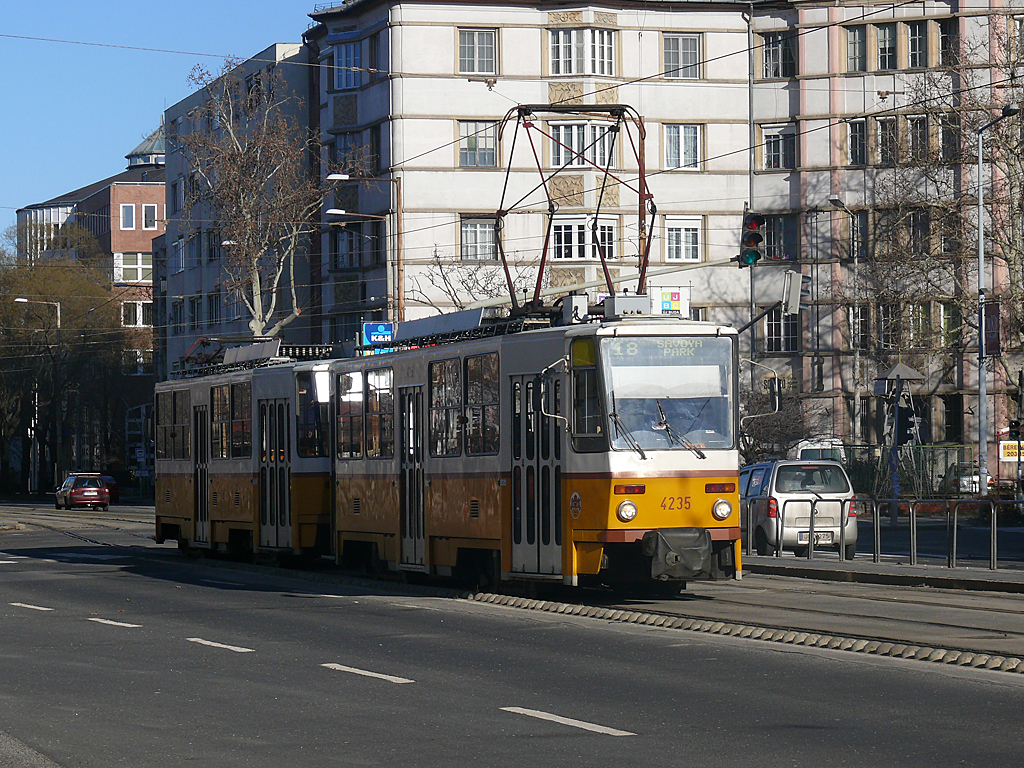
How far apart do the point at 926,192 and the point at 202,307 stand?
34894 mm

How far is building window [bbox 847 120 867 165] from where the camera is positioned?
56.8 m

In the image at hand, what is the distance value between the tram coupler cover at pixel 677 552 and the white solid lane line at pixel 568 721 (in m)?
6.39

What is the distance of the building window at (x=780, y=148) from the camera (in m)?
57.8

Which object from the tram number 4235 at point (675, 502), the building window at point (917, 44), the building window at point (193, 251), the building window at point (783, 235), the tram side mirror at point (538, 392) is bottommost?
the tram number 4235 at point (675, 502)

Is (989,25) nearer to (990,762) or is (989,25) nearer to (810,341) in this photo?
(810,341)

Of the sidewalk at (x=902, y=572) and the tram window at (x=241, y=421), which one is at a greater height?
the tram window at (x=241, y=421)

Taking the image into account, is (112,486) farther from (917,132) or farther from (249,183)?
(917,132)

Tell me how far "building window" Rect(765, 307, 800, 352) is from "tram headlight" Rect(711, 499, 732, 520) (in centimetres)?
4131

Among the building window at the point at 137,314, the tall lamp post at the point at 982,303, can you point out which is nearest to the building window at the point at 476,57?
the tall lamp post at the point at 982,303

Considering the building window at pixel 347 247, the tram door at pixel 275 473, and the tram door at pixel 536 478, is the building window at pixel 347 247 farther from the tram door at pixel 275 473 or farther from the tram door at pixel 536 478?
the tram door at pixel 536 478

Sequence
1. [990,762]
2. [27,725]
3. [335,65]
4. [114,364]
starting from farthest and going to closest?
[114,364]
[335,65]
[27,725]
[990,762]

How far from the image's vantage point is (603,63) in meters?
57.4

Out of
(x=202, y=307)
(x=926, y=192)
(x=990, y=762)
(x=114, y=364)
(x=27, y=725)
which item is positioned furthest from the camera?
(x=114, y=364)

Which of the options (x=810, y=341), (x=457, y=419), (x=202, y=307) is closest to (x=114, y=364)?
(x=202, y=307)
